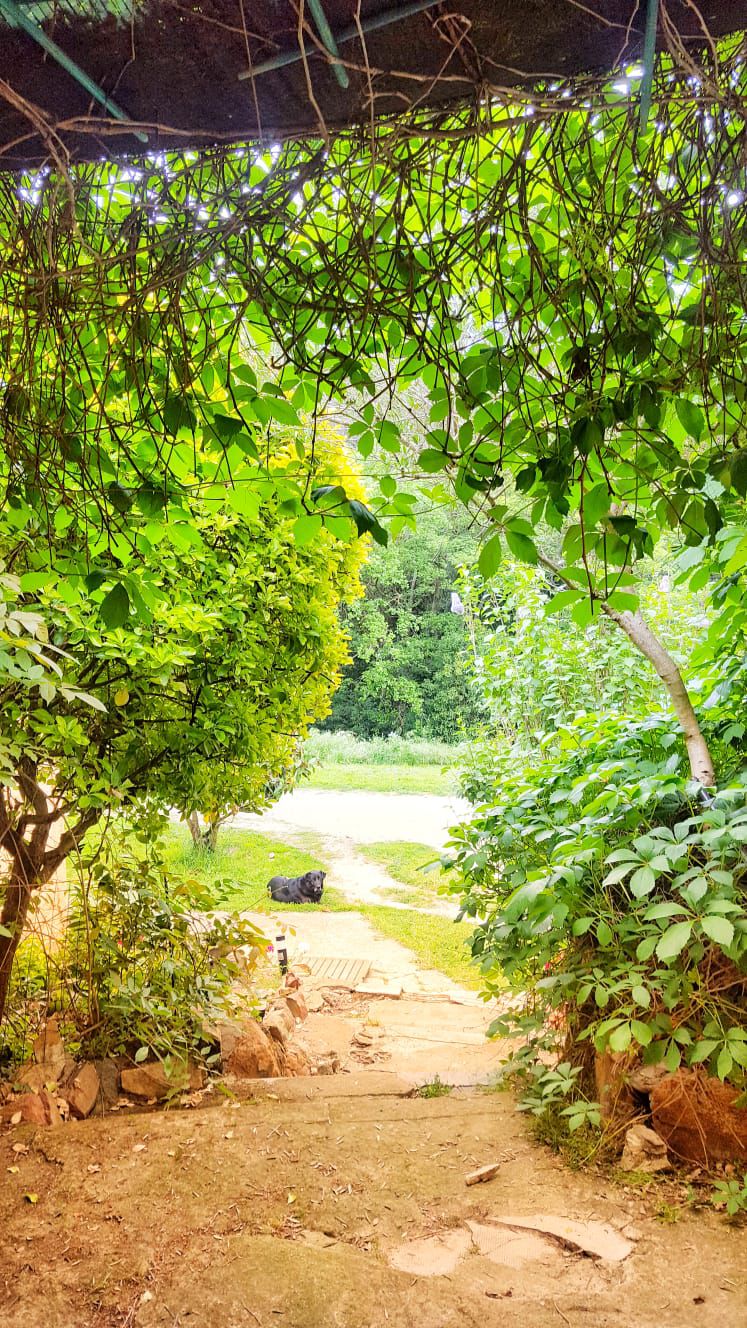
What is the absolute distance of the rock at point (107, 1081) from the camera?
2979 millimetres

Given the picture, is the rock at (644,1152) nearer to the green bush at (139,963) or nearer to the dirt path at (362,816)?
the green bush at (139,963)

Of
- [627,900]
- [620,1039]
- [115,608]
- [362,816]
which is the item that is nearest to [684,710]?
[627,900]

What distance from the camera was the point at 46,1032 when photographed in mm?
3006

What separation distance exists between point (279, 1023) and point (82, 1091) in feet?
4.35

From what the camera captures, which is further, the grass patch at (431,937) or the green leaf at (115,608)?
the grass patch at (431,937)

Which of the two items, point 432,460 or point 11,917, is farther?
point 11,917

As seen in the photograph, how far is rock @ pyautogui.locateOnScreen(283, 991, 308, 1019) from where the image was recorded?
4.62 metres

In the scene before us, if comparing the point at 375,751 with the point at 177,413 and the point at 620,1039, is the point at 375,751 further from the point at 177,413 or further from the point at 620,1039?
the point at 177,413

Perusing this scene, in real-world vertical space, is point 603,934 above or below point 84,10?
below

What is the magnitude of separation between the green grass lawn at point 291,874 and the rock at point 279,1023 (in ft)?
3.24

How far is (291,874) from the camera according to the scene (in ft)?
29.1

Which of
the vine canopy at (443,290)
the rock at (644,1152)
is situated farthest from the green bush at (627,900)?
the vine canopy at (443,290)

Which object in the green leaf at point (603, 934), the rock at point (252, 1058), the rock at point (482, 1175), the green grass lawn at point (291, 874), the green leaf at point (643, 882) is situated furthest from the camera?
the green grass lawn at point (291, 874)

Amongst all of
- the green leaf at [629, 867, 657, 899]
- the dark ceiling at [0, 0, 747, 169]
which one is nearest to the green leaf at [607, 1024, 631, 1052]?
the green leaf at [629, 867, 657, 899]
